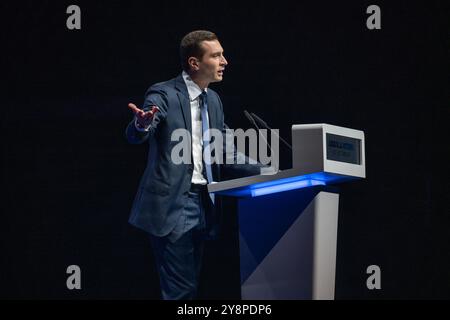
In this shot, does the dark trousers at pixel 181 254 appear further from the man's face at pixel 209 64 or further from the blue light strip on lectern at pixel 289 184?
the man's face at pixel 209 64

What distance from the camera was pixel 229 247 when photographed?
14.5 feet

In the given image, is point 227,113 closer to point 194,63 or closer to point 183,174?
point 194,63

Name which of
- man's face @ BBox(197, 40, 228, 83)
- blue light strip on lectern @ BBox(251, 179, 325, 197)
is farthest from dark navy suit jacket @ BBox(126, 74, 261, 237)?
blue light strip on lectern @ BBox(251, 179, 325, 197)

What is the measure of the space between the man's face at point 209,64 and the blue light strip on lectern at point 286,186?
2.11ft

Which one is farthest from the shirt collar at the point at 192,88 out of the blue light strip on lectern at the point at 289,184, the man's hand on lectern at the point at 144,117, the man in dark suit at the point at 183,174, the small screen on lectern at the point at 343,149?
the small screen on lectern at the point at 343,149

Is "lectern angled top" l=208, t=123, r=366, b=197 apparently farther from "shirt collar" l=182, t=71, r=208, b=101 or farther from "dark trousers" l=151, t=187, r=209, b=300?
"shirt collar" l=182, t=71, r=208, b=101

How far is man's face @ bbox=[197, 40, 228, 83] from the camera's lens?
12.8 ft

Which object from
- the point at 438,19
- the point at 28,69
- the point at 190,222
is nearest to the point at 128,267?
the point at 190,222

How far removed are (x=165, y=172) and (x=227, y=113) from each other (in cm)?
73

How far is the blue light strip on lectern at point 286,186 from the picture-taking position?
3382 millimetres

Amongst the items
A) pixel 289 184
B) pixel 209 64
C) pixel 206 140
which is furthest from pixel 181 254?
pixel 209 64

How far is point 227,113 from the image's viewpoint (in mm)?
4359

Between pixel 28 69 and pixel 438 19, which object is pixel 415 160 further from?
pixel 28 69

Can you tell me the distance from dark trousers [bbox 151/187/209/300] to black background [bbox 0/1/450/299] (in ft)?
2.15
